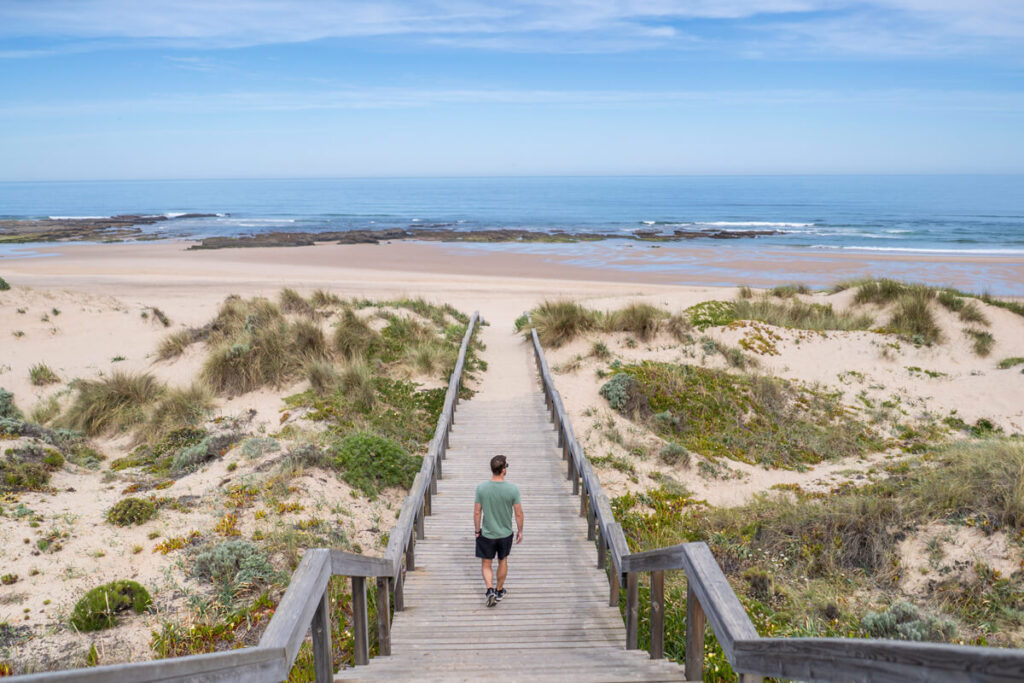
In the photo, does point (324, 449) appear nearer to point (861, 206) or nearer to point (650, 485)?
point (650, 485)

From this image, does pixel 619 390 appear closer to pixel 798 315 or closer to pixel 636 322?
pixel 636 322

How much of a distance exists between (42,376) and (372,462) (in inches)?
432

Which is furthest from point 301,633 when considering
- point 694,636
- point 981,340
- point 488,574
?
point 981,340

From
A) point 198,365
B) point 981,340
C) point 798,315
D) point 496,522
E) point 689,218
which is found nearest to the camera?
point 496,522

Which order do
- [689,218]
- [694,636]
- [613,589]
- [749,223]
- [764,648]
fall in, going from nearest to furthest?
[764,648] → [694,636] → [613,589] → [749,223] → [689,218]

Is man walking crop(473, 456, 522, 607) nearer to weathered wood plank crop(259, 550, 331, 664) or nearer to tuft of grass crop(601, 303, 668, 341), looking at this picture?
weathered wood plank crop(259, 550, 331, 664)

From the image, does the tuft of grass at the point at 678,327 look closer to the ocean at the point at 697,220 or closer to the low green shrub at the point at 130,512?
the low green shrub at the point at 130,512

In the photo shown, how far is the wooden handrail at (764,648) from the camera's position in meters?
1.86

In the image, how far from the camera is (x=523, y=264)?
151 feet

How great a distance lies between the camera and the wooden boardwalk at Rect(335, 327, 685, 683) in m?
4.75

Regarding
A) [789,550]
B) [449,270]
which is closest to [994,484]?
[789,550]

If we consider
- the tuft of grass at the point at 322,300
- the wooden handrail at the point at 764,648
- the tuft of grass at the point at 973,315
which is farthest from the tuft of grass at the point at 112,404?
the tuft of grass at the point at 973,315

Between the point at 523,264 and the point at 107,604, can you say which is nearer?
the point at 107,604

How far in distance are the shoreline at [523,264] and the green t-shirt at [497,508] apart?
104ft
